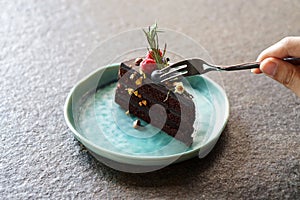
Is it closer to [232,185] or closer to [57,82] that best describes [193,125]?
[232,185]

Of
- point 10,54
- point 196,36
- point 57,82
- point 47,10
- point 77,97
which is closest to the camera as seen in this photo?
point 77,97

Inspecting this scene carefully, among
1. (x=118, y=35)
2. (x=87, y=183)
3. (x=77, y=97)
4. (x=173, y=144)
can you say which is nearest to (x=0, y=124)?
(x=77, y=97)

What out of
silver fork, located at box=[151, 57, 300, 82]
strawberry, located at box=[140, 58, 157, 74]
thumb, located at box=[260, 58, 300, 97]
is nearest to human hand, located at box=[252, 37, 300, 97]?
thumb, located at box=[260, 58, 300, 97]

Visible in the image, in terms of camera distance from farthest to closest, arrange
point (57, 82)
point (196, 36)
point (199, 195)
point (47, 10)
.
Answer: point (47, 10) → point (196, 36) → point (57, 82) → point (199, 195)

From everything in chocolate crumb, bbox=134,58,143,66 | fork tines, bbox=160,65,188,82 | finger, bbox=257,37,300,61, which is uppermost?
finger, bbox=257,37,300,61

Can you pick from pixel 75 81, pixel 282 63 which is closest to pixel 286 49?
pixel 282 63

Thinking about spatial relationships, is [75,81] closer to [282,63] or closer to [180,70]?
[180,70]

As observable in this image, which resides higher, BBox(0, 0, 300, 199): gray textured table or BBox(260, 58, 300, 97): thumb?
BBox(260, 58, 300, 97): thumb

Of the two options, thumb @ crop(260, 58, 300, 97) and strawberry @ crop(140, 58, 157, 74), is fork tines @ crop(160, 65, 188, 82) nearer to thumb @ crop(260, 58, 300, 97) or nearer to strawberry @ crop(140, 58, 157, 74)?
strawberry @ crop(140, 58, 157, 74)
